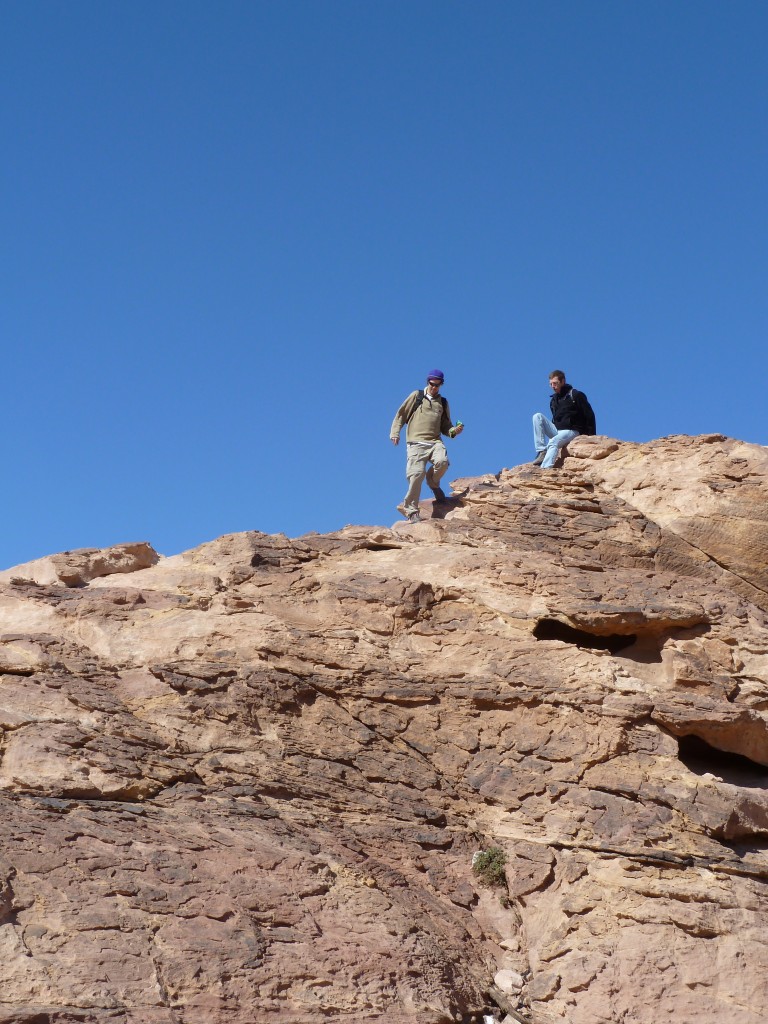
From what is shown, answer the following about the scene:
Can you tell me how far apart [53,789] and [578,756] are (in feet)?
17.1

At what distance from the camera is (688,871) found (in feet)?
35.9

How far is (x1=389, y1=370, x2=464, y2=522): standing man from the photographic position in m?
14.5

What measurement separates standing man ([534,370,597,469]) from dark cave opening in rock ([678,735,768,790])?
14.0ft

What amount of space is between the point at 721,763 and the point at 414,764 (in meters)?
3.53

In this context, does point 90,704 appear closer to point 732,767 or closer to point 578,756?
point 578,756

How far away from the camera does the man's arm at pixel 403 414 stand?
49.2 feet

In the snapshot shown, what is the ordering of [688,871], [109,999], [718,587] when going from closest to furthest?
[109,999] < [688,871] < [718,587]

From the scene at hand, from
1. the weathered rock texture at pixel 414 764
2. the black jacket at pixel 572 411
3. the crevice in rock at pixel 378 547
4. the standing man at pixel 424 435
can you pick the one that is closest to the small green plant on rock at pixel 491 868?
the weathered rock texture at pixel 414 764

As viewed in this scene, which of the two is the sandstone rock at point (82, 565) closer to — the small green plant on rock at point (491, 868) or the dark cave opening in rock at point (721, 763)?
the small green plant on rock at point (491, 868)

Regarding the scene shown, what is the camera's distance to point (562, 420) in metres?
15.2

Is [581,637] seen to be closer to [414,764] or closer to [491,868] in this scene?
[414,764]

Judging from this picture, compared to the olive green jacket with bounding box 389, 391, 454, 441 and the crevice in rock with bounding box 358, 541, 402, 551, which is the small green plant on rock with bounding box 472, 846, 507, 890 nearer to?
the crevice in rock with bounding box 358, 541, 402, 551

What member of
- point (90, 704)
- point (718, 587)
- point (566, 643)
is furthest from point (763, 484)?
point (90, 704)

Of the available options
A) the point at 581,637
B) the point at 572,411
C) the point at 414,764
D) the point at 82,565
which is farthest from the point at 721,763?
the point at 82,565
